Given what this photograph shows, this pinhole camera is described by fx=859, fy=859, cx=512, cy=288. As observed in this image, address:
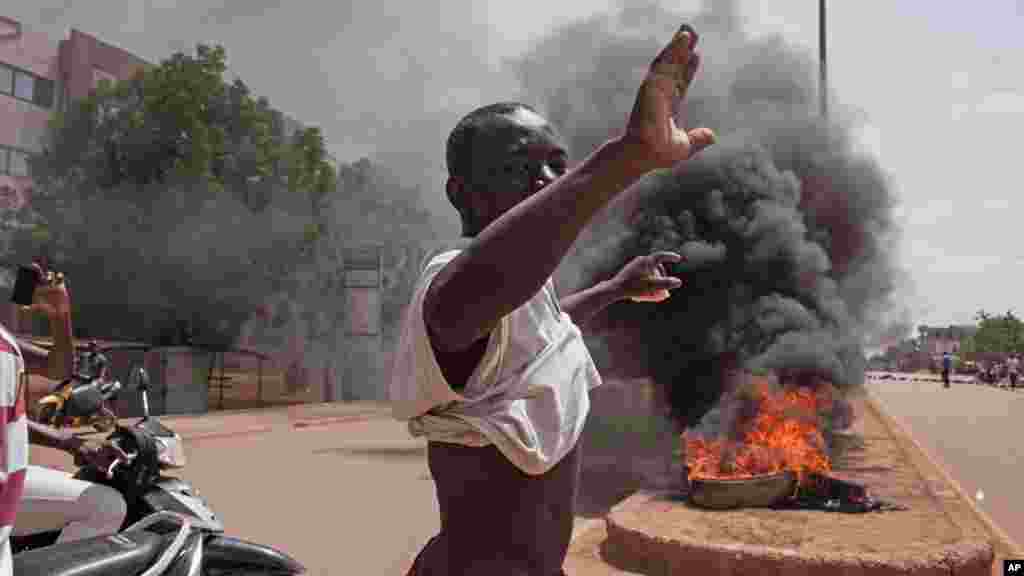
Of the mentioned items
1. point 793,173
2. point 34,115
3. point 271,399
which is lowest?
point 271,399

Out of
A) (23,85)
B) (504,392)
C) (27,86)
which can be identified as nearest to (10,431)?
(504,392)

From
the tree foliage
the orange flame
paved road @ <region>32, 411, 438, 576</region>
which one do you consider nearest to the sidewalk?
paved road @ <region>32, 411, 438, 576</region>

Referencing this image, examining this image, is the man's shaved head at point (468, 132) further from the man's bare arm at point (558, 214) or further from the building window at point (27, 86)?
the building window at point (27, 86)

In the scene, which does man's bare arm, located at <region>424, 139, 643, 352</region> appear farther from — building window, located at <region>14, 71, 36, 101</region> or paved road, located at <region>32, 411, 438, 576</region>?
building window, located at <region>14, 71, 36, 101</region>

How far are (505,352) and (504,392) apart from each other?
0.06 meters

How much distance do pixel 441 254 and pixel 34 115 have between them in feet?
103

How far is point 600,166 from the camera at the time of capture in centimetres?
103

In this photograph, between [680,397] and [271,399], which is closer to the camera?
[680,397]

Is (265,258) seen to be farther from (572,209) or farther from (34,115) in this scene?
(572,209)

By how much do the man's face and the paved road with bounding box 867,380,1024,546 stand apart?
697cm

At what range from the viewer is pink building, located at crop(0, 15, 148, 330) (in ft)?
88.1

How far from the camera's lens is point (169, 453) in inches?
→ 141

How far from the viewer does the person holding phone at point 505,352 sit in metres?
1.05

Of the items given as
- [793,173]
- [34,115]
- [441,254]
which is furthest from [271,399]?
[441,254]
